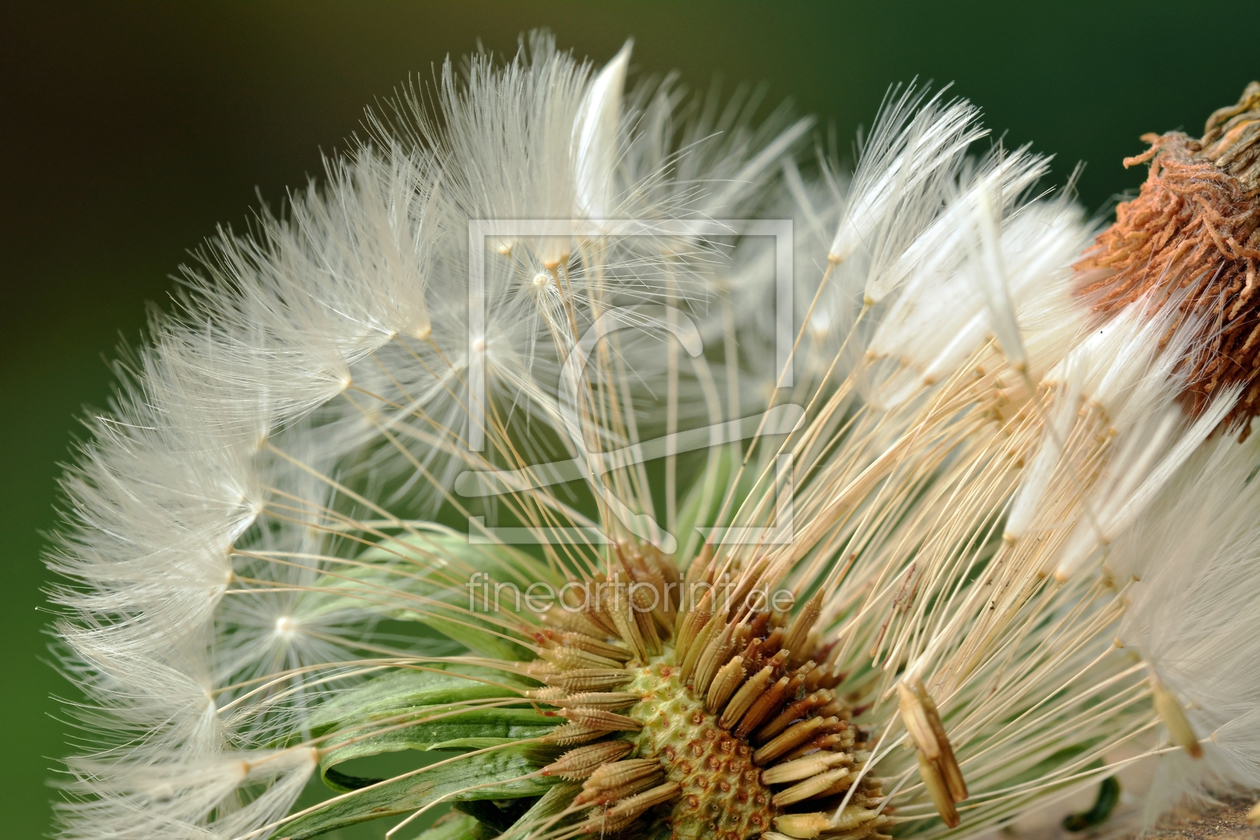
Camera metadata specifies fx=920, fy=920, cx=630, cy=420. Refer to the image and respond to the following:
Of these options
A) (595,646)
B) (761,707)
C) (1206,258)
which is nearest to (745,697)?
(761,707)

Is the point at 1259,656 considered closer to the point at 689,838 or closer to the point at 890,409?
the point at 890,409

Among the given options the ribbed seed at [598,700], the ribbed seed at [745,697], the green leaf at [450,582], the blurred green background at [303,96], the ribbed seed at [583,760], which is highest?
the blurred green background at [303,96]

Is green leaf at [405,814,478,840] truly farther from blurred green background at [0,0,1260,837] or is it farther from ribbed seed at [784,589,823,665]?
blurred green background at [0,0,1260,837]

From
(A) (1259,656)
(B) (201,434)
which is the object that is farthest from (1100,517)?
(B) (201,434)

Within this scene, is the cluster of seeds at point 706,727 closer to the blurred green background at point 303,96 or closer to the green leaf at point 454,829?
the green leaf at point 454,829

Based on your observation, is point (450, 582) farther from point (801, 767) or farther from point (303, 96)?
point (303, 96)

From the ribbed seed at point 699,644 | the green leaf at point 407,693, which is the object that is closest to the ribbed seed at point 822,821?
the ribbed seed at point 699,644
